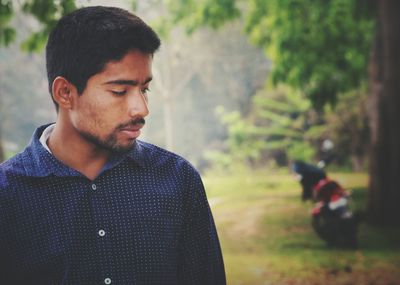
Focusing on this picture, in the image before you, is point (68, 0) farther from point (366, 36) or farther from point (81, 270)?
point (366, 36)

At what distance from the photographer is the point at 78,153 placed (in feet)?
6.19

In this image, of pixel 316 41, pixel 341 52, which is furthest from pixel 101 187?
pixel 341 52

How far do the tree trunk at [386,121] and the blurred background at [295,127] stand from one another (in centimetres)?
2

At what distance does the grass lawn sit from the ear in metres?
5.57

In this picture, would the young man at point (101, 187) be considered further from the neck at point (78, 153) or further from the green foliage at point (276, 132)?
the green foliage at point (276, 132)

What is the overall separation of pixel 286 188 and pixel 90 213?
13.5 m

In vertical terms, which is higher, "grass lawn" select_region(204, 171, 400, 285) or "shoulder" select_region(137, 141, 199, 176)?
"shoulder" select_region(137, 141, 199, 176)

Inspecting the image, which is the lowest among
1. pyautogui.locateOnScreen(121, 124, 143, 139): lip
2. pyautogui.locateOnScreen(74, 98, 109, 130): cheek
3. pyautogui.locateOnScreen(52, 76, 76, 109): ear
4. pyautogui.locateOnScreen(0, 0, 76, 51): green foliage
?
pyautogui.locateOnScreen(121, 124, 143, 139): lip

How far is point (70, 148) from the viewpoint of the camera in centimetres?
189

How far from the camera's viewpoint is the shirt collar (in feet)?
5.78

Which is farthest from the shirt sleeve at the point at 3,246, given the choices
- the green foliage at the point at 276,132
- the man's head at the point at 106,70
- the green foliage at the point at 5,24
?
the green foliage at the point at 276,132

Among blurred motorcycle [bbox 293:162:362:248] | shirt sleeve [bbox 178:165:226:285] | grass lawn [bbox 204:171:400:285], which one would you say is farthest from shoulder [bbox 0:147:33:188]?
blurred motorcycle [bbox 293:162:362:248]

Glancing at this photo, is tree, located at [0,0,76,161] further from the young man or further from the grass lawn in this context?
the grass lawn

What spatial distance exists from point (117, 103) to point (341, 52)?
33.2 ft
